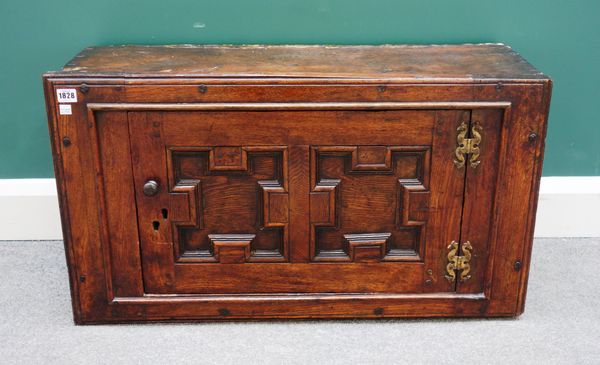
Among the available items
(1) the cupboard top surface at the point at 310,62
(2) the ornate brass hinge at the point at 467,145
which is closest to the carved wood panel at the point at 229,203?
(1) the cupboard top surface at the point at 310,62

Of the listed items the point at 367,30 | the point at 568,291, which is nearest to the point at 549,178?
the point at 568,291

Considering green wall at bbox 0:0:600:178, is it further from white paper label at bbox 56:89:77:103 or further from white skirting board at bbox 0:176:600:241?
white paper label at bbox 56:89:77:103

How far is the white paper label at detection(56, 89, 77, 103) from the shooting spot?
1748mm

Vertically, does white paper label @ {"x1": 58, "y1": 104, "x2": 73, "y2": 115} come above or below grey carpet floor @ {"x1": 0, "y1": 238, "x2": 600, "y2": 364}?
above

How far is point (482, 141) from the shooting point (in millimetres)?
1814

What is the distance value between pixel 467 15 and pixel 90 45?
111 centimetres

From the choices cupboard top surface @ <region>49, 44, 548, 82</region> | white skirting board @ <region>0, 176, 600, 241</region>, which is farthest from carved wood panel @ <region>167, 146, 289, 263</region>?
white skirting board @ <region>0, 176, 600, 241</region>

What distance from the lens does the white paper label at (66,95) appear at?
1.75 meters

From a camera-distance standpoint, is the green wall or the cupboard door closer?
the cupboard door

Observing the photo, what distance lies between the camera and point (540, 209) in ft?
7.82

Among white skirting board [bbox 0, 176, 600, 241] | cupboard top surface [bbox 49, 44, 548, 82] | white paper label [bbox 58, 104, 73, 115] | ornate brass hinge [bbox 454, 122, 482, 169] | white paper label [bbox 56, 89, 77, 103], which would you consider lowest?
white skirting board [bbox 0, 176, 600, 241]

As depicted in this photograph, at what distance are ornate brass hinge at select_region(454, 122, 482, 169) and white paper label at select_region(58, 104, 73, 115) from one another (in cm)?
94

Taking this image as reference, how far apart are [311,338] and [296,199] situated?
0.37 meters

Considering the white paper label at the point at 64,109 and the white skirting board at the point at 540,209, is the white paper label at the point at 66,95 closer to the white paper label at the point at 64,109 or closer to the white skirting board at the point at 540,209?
the white paper label at the point at 64,109
